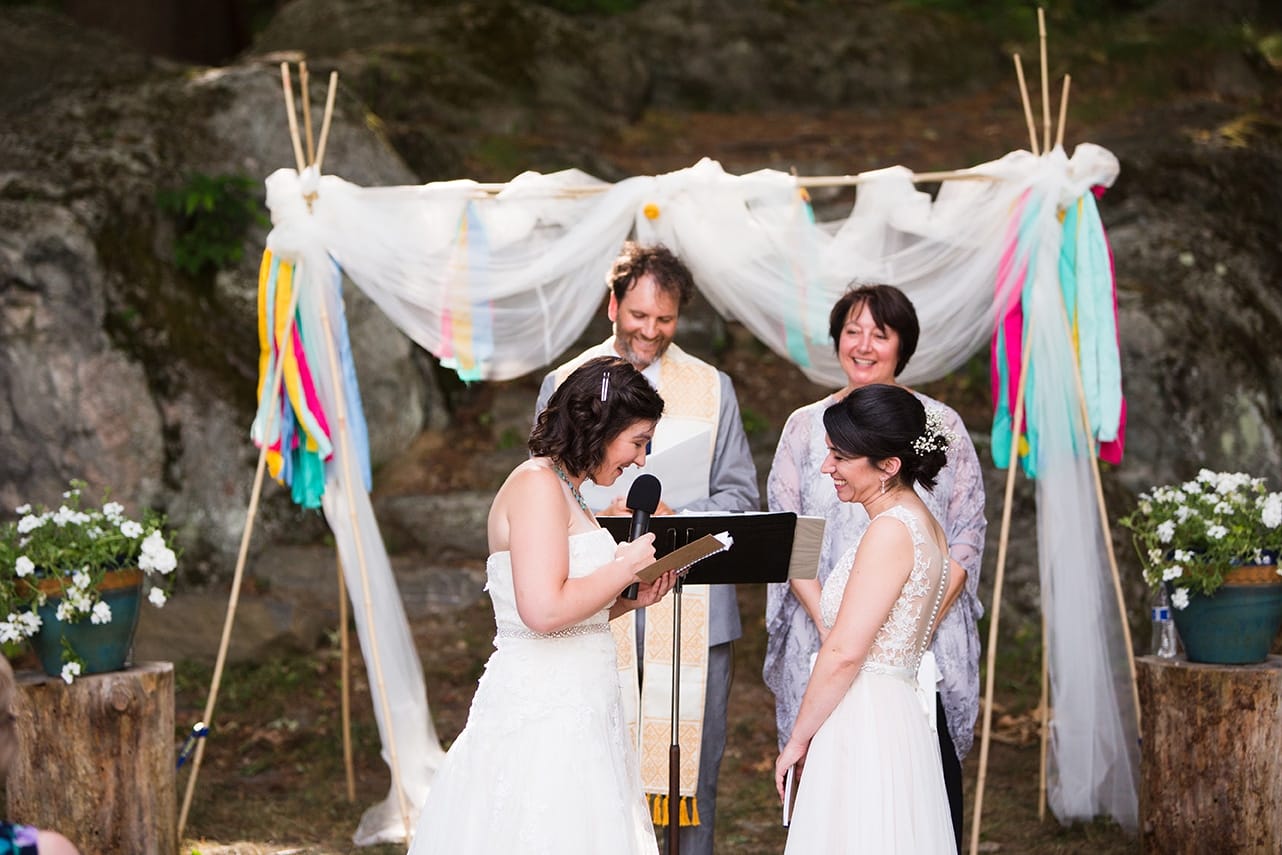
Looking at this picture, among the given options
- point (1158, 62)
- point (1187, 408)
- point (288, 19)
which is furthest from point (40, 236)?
point (1158, 62)

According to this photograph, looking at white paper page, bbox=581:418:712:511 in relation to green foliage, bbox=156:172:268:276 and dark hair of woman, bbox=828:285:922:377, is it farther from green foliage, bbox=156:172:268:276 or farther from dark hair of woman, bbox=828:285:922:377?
green foliage, bbox=156:172:268:276

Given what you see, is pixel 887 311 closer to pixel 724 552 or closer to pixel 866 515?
pixel 866 515

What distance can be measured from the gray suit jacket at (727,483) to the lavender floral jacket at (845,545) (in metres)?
0.15

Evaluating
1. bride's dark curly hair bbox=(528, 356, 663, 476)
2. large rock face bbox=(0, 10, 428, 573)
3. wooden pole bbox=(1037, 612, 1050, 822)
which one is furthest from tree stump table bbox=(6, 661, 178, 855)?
wooden pole bbox=(1037, 612, 1050, 822)

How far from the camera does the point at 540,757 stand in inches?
123

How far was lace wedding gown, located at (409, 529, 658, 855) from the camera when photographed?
10.2ft

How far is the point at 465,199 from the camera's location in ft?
16.7

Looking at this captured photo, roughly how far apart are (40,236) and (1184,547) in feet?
18.3

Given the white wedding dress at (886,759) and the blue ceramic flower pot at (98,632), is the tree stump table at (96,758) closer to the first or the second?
the blue ceramic flower pot at (98,632)

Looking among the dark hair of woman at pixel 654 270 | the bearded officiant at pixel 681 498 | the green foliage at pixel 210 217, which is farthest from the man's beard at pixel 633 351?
the green foliage at pixel 210 217

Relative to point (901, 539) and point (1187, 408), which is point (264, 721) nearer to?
point (901, 539)

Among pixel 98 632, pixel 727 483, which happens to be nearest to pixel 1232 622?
pixel 727 483

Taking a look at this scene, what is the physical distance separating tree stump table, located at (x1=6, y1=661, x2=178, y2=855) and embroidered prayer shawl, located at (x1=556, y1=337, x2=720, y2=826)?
4.91ft

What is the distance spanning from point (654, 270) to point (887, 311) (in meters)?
0.69
